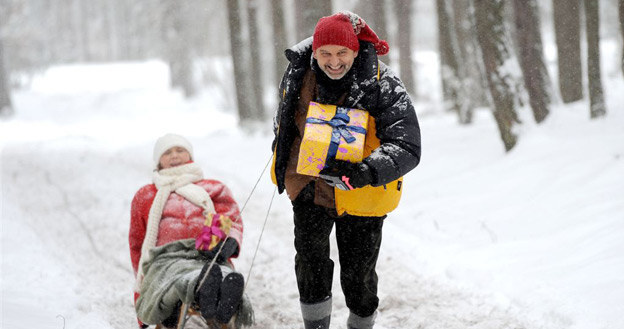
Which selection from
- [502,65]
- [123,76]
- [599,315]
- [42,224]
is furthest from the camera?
[123,76]

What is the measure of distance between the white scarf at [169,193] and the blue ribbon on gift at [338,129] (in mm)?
1681

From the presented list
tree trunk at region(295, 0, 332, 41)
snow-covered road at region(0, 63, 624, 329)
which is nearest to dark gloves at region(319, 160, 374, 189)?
snow-covered road at region(0, 63, 624, 329)

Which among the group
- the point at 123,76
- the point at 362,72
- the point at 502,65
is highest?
the point at 362,72

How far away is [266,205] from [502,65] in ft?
12.0

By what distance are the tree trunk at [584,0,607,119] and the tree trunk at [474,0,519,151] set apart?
100 cm

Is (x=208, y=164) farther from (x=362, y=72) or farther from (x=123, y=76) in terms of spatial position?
(x=123, y=76)

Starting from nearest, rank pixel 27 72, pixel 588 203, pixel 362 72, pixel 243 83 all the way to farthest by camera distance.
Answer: pixel 362 72
pixel 588 203
pixel 243 83
pixel 27 72

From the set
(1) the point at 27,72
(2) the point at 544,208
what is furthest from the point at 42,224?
(1) the point at 27,72

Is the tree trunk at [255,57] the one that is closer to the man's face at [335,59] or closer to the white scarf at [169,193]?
the white scarf at [169,193]

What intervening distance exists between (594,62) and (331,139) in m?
6.25

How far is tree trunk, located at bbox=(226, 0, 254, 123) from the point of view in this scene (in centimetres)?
1436

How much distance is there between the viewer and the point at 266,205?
8188 mm

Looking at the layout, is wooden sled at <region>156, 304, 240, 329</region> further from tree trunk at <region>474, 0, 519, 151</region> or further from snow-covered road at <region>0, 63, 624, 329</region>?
tree trunk at <region>474, 0, 519, 151</region>

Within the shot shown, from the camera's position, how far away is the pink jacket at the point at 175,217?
441cm
